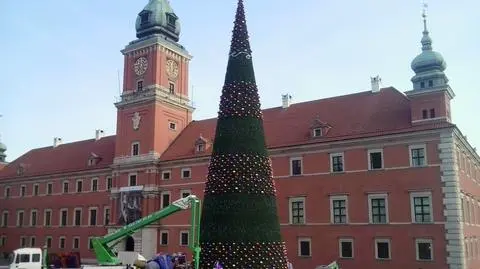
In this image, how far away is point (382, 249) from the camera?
3128 centimetres

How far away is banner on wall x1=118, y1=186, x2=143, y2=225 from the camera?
45116 millimetres

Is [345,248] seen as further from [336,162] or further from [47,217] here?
[47,217]

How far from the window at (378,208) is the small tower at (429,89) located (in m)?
5.35

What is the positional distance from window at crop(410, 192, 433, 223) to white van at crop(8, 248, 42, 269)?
23672mm

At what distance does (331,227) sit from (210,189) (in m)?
20.8

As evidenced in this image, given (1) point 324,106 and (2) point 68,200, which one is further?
(2) point 68,200

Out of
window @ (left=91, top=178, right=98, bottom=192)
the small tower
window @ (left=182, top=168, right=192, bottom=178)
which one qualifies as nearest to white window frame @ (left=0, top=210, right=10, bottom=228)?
window @ (left=91, top=178, right=98, bottom=192)

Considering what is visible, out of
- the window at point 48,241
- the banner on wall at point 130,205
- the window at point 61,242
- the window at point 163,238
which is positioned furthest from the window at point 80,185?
the window at point 163,238

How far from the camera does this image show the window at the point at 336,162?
34.1 meters

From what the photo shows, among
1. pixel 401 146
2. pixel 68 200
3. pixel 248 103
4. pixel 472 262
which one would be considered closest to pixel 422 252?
pixel 472 262

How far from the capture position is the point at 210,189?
14.7m

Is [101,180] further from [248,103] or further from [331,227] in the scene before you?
[248,103]

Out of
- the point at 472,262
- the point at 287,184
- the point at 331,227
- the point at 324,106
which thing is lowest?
the point at 472,262

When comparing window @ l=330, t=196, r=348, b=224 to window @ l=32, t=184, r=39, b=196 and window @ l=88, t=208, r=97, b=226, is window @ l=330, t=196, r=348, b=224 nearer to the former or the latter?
window @ l=88, t=208, r=97, b=226
